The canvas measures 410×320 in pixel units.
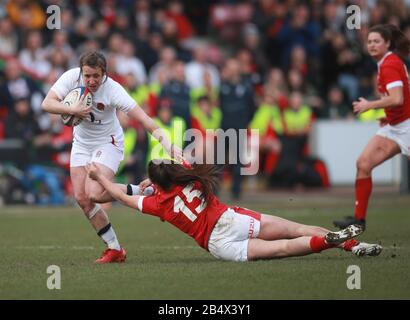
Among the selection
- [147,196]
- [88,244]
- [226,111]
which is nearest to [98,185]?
[147,196]

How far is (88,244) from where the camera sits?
1094 centimetres

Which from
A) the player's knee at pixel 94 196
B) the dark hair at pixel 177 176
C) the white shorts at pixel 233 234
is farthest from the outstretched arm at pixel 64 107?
the white shorts at pixel 233 234

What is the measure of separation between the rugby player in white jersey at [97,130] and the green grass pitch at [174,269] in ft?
1.61

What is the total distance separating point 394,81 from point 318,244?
293 centimetres

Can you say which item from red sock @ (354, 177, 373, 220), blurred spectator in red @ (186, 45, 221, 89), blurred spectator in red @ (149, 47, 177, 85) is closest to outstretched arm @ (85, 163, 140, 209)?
red sock @ (354, 177, 373, 220)

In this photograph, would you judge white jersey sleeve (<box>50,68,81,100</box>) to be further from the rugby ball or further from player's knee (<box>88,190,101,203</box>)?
player's knee (<box>88,190,101,203</box>)

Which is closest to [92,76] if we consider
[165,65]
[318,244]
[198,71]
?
[318,244]

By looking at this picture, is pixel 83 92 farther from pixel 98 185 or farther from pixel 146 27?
pixel 146 27

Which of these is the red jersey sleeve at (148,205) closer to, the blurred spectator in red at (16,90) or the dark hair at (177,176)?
the dark hair at (177,176)

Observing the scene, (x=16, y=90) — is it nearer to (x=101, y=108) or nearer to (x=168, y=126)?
(x=168, y=126)

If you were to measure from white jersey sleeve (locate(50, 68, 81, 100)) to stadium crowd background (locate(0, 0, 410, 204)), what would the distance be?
24.6ft

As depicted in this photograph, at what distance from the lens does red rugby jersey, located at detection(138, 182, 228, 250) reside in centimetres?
845

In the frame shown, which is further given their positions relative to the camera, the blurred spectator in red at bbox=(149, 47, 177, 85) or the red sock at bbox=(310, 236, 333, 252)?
the blurred spectator in red at bbox=(149, 47, 177, 85)

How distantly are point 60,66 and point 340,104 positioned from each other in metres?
5.72
